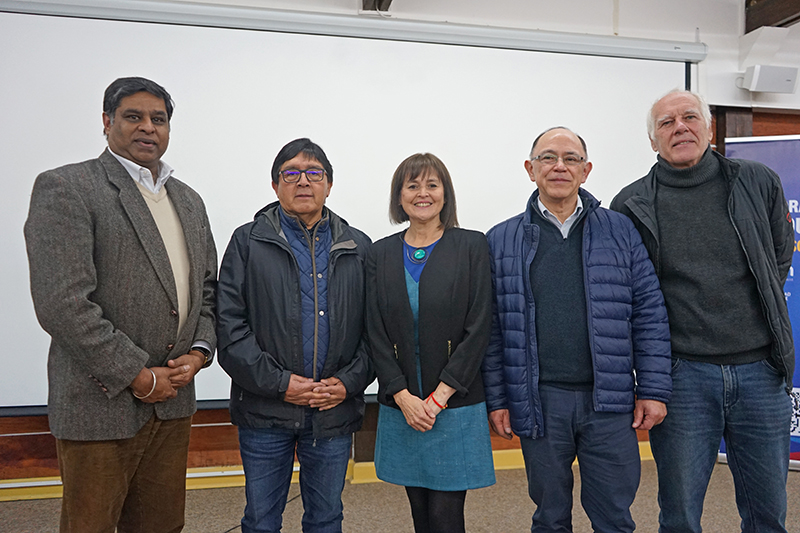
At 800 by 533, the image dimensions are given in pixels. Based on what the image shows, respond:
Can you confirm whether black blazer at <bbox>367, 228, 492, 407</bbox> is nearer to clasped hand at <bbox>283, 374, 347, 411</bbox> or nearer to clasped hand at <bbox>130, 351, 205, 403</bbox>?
clasped hand at <bbox>283, 374, 347, 411</bbox>

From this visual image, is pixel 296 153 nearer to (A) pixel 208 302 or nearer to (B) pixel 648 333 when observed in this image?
(A) pixel 208 302

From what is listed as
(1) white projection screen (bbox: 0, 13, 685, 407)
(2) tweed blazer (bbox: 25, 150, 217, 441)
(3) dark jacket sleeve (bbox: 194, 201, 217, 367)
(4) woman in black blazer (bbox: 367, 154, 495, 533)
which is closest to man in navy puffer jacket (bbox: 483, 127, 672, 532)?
(4) woman in black blazer (bbox: 367, 154, 495, 533)

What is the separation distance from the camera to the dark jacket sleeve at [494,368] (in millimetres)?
1720

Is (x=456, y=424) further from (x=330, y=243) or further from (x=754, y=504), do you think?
(x=754, y=504)

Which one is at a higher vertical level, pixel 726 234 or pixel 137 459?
pixel 726 234

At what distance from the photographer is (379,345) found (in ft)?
5.51

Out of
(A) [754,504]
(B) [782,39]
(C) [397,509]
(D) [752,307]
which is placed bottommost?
(C) [397,509]

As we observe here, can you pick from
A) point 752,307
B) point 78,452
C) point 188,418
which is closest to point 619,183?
point 752,307

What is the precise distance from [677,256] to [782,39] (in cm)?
298

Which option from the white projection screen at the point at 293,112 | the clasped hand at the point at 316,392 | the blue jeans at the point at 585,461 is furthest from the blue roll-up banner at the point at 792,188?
the clasped hand at the point at 316,392

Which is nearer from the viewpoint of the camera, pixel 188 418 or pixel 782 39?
pixel 188 418

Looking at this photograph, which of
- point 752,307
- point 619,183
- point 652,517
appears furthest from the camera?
point 619,183

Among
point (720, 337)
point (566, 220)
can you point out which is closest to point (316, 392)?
point (566, 220)

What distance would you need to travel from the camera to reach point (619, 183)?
A: 3.40 metres
